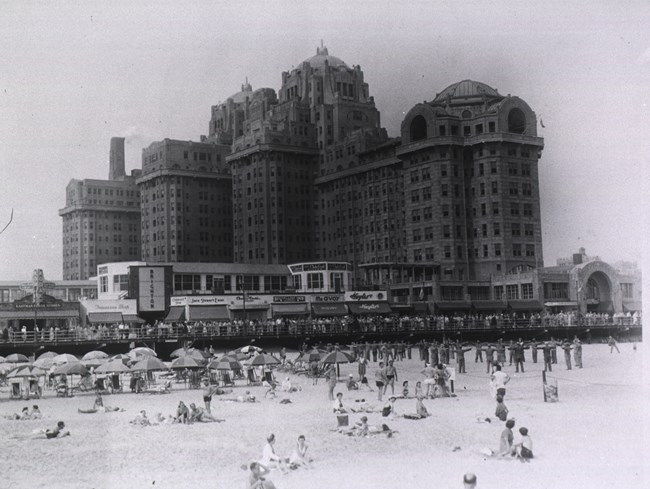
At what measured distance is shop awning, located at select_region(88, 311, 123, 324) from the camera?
77.9 m

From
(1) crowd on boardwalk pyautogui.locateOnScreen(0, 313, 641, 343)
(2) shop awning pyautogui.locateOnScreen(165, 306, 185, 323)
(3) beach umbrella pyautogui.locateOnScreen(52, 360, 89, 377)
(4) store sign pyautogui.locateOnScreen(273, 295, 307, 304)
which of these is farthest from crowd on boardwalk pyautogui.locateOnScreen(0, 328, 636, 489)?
(4) store sign pyautogui.locateOnScreen(273, 295, 307, 304)

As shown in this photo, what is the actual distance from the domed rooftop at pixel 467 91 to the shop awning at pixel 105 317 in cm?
6139

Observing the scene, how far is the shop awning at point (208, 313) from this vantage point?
80.0 m

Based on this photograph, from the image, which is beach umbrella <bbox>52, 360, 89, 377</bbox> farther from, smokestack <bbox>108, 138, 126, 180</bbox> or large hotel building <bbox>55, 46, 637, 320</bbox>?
smokestack <bbox>108, 138, 126, 180</bbox>

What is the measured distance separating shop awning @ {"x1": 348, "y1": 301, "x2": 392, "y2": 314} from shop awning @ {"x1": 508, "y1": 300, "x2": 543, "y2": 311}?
17826mm

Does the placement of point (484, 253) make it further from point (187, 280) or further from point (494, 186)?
point (187, 280)

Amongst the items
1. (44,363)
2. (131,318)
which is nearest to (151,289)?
(131,318)

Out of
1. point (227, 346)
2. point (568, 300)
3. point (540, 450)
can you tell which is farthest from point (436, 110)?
point (540, 450)

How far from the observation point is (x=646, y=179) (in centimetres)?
3041

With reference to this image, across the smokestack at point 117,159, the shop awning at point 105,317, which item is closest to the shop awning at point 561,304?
the shop awning at point 105,317

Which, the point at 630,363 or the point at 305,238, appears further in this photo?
the point at 305,238

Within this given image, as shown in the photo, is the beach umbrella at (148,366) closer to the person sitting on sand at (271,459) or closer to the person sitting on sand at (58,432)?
the person sitting on sand at (58,432)

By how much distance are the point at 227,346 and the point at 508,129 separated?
2253 inches

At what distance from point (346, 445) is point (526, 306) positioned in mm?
73930
